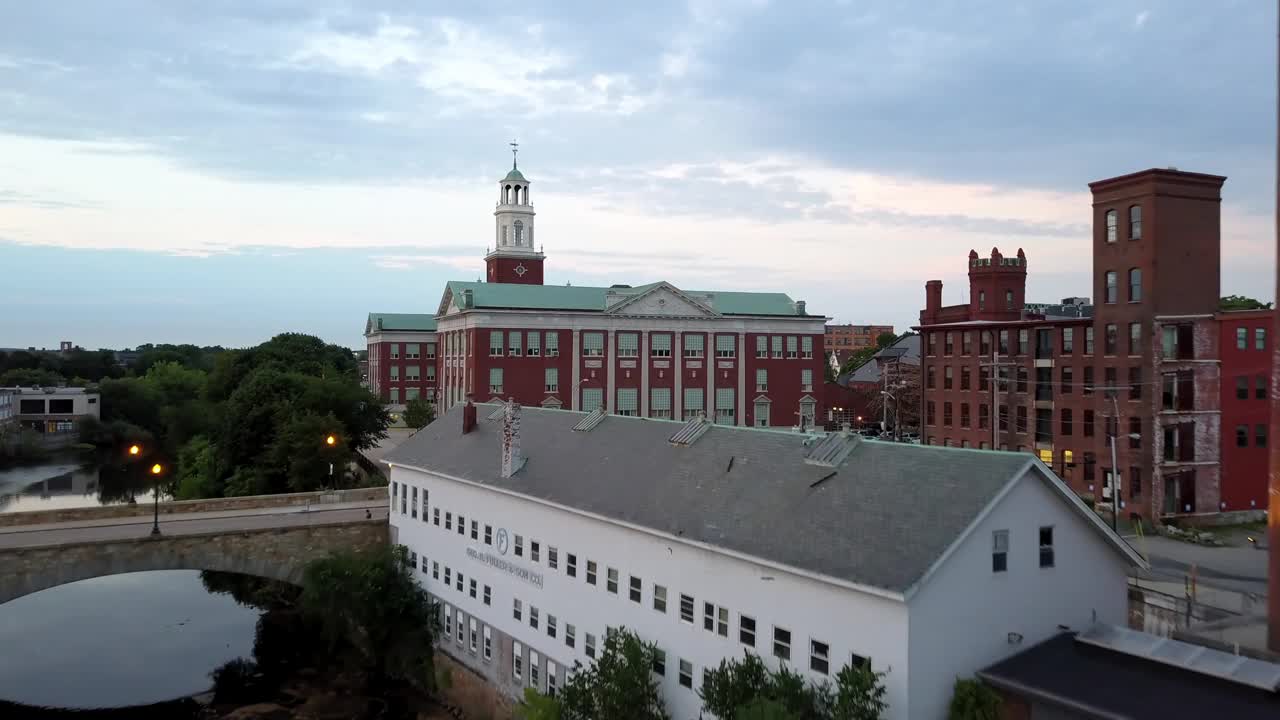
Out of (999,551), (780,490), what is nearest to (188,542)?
(780,490)

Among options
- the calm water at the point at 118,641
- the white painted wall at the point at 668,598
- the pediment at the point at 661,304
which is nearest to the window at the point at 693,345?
the pediment at the point at 661,304

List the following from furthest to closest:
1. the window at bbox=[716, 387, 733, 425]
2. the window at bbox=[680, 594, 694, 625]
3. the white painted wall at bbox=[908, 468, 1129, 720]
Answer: the window at bbox=[716, 387, 733, 425] → the window at bbox=[680, 594, 694, 625] → the white painted wall at bbox=[908, 468, 1129, 720]

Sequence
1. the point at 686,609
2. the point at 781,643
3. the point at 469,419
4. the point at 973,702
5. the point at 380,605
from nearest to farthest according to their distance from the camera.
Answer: the point at 973,702 → the point at 781,643 → the point at 686,609 → the point at 380,605 → the point at 469,419

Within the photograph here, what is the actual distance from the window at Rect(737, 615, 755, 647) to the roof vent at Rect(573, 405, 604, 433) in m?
13.9

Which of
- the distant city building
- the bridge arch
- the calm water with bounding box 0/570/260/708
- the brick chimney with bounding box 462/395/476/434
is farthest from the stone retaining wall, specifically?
the distant city building

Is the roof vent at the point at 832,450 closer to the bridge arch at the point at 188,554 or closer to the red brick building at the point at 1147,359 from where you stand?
the bridge arch at the point at 188,554

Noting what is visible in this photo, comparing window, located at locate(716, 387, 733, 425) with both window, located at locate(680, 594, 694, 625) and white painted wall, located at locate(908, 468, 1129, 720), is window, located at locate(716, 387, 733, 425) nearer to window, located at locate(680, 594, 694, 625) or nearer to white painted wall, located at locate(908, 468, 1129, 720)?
window, located at locate(680, 594, 694, 625)

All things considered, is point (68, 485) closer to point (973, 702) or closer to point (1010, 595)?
point (1010, 595)

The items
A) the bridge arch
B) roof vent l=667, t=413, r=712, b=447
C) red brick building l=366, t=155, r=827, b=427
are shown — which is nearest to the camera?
roof vent l=667, t=413, r=712, b=447

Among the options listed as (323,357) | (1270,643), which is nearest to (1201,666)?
(1270,643)

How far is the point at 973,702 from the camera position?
1955cm

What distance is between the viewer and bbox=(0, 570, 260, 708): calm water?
133 ft

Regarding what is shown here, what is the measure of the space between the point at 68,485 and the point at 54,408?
59.6 metres

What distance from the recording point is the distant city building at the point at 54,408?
138m
